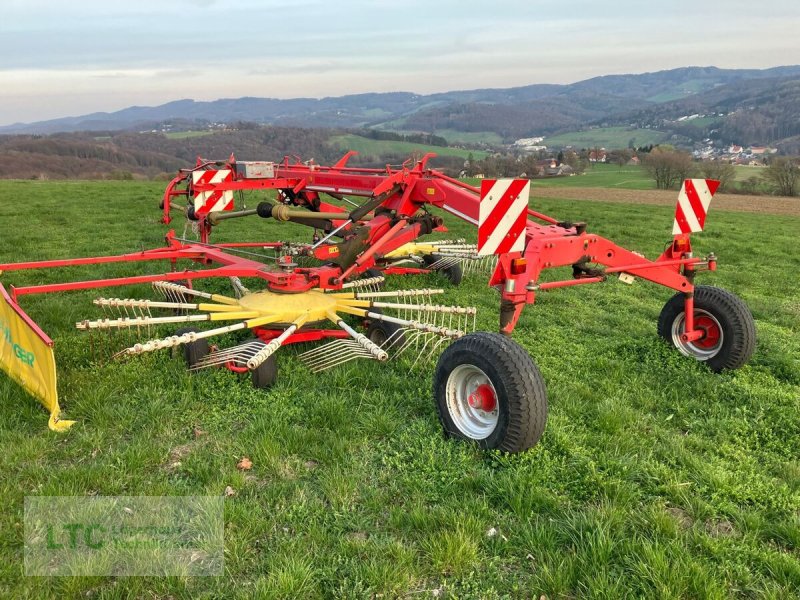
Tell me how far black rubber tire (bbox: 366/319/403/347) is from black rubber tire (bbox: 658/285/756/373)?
9.33ft

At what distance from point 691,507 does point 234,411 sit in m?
3.14

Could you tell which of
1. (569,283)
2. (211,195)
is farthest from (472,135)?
(569,283)

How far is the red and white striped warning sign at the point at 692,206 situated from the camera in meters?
5.04

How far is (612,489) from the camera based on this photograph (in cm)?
336

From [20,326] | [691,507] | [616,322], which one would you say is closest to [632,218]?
[616,322]

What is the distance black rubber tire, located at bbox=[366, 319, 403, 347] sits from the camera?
538 cm

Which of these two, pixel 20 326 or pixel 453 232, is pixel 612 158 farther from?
pixel 20 326

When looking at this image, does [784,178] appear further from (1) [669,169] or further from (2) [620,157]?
(2) [620,157]

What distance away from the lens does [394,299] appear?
7.64 m

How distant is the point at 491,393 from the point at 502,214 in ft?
4.09

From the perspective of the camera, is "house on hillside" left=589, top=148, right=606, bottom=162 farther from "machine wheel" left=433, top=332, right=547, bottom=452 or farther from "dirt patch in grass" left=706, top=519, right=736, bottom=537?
"dirt patch in grass" left=706, top=519, right=736, bottom=537

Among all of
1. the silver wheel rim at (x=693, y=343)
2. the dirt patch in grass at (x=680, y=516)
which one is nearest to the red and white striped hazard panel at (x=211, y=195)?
the silver wheel rim at (x=693, y=343)

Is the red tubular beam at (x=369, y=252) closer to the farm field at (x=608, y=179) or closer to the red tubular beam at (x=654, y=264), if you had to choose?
the red tubular beam at (x=654, y=264)

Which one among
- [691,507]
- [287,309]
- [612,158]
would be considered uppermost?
[612,158]
